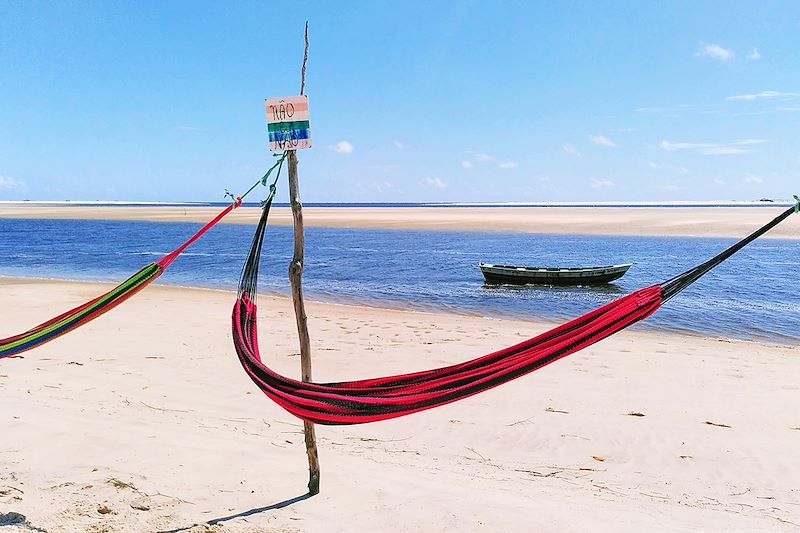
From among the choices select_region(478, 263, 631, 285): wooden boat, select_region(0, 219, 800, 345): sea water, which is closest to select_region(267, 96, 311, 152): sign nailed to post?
select_region(0, 219, 800, 345): sea water

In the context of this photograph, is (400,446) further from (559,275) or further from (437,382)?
(559,275)

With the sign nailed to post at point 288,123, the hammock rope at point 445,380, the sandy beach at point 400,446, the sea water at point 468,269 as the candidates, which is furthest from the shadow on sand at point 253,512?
the sea water at point 468,269

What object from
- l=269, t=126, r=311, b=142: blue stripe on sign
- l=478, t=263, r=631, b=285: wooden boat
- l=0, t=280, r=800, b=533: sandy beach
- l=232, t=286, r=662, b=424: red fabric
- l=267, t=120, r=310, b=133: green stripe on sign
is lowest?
l=0, t=280, r=800, b=533: sandy beach

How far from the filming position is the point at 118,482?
348 cm

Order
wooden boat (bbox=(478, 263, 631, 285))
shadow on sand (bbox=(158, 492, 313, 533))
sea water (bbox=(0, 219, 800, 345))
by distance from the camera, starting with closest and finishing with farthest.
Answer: shadow on sand (bbox=(158, 492, 313, 533)), sea water (bbox=(0, 219, 800, 345)), wooden boat (bbox=(478, 263, 631, 285))

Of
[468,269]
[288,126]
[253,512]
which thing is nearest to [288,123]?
[288,126]

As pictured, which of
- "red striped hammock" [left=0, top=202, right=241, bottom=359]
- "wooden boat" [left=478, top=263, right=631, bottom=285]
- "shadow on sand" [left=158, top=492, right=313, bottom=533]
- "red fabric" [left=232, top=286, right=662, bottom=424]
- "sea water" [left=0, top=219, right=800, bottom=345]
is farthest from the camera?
"wooden boat" [left=478, top=263, right=631, bottom=285]

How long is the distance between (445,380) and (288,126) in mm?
1632

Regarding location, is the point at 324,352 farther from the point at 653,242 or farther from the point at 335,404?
the point at 653,242

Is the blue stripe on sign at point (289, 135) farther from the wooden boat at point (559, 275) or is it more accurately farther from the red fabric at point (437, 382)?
the wooden boat at point (559, 275)

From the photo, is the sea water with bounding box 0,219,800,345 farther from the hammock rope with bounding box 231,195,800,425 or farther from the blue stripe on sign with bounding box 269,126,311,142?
the blue stripe on sign with bounding box 269,126,311,142

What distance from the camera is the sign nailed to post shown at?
332 cm

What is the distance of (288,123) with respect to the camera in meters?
3.36

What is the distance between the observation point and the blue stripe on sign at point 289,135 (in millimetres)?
3338
